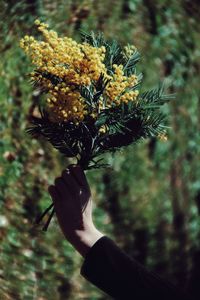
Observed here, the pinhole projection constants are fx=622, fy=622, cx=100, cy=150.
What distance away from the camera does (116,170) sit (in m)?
5.79

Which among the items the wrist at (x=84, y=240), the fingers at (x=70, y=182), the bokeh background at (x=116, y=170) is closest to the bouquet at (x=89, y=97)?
the fingers at (x=70, y=182)

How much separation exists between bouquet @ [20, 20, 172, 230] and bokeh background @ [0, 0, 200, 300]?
1.50 m

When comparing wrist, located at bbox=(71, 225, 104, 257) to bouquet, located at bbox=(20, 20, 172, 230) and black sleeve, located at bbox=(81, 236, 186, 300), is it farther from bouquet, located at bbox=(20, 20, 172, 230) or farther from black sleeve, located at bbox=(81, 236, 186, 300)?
bouquet, located at bbox=(20, 20, 172, 230)

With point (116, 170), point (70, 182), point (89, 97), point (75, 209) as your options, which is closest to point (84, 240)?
point (75, 209)

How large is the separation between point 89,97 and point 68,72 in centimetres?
15

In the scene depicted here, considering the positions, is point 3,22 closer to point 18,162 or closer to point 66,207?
point 18,162

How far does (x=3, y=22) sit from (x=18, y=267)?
5.85ft

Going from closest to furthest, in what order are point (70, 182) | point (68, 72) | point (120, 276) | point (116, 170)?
point (120, 276), point (70, 182), point (68, 72), point (116, 170)

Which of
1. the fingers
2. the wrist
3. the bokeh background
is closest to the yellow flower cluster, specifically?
the fingers

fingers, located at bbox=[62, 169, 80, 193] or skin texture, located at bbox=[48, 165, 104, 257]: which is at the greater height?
fingers, located at bbox=[62, 169, 80, 193]

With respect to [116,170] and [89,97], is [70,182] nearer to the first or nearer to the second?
[89,97]

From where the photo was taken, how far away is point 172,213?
21.1 feet

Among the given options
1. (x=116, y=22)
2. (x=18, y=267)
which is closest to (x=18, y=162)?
(x=18, y=267)

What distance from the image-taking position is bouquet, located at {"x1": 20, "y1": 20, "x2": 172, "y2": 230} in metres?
2.72
